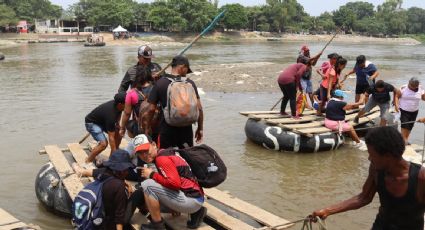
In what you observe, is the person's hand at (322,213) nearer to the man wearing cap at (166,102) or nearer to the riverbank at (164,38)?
the man wearing cap at (166,102)

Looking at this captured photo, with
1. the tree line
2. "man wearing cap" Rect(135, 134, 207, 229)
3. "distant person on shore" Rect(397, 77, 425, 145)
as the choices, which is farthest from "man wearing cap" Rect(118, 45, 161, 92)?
the tree line

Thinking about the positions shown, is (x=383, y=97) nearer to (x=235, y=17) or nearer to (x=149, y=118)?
(x=149, y=118)

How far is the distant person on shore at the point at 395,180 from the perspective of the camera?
293 cm

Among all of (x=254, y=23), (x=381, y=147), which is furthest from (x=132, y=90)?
(x=254, y=23)

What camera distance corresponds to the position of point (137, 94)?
259 inches

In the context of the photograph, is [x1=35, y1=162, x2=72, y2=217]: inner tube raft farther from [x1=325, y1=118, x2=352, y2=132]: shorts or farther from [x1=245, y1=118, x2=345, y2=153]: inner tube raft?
[x1=325, y1=118, x2=352, y2=132]: shorts

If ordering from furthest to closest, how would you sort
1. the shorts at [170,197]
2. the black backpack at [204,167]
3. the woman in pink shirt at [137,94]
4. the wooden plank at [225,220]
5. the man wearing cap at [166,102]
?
1. the woman in pink shirt at [137,94]
2. the man wearing cap at [166,102]
3. the wooden plank at [225,220]
4. the black backpack at [204,167]
5. the shorts at [170,197]

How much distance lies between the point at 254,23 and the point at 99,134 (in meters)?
112

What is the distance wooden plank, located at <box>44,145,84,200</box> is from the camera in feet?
19.8

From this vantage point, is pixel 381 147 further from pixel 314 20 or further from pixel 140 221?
pixel 314 20

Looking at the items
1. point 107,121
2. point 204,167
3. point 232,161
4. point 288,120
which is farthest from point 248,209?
point 288,120

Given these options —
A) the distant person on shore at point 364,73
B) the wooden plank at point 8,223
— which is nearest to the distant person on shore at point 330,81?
the distant person on shore at point 364,73

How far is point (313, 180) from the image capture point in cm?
797

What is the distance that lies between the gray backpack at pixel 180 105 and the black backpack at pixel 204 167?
0.59 meters
